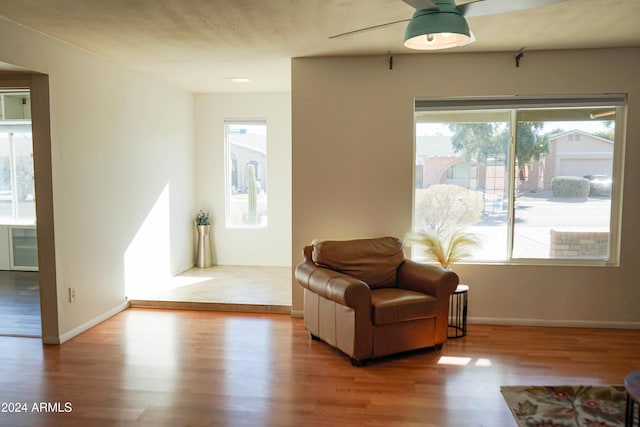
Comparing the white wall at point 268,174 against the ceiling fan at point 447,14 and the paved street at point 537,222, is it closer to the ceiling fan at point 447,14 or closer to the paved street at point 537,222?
the paved street at point 537,222

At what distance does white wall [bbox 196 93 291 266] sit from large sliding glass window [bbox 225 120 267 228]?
0.10m

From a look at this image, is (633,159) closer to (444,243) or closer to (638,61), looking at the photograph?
(638,61)

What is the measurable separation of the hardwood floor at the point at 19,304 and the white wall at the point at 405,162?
2517mm

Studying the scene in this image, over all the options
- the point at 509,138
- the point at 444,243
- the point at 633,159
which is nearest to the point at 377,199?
the point at 444,243

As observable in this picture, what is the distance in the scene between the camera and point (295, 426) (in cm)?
263

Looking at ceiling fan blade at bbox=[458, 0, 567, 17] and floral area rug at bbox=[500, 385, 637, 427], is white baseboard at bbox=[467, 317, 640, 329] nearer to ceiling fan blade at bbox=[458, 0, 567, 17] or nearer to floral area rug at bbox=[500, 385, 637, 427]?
floral area rug at bbox=[500, 385, 637, 427]

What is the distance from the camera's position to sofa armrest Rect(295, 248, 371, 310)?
3389 millimetres

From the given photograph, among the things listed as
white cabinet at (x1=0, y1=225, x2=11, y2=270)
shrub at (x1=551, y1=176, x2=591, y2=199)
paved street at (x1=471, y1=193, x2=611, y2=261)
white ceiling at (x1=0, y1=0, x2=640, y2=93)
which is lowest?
white cabinet at (x1=0, y1=225, x2=11, y2=270)

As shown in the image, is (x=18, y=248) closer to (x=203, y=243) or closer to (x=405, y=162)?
(x=203, y=243)

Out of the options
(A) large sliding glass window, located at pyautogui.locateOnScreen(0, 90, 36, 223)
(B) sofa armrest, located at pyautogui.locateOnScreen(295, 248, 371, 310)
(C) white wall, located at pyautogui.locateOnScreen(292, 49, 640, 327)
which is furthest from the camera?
(A) large sliding glass window, located at pyautogui.locateOnScreen(0, 90, 36, 223)

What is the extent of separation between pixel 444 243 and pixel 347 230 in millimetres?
917

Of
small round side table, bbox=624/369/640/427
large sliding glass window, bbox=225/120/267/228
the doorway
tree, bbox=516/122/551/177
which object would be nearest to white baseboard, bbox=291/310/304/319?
large sliding glass window, bbox=225/120/267/228

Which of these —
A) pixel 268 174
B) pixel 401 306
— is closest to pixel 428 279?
pixel 401 306

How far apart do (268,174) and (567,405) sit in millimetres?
4718
